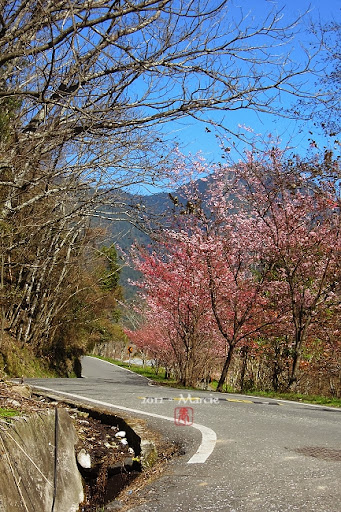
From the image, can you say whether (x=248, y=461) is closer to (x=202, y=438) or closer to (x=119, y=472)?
(x=202, y=438)

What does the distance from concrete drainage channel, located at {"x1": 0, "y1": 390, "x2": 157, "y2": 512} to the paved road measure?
46cm

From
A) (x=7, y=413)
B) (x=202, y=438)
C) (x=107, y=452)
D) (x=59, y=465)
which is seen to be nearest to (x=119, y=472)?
(x=107, y=452)

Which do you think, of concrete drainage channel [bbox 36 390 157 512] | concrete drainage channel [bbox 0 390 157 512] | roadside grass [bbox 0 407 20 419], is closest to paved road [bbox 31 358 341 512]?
concrete drainage channel [bbox 36 390 157 512]

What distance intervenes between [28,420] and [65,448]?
63 centimetres

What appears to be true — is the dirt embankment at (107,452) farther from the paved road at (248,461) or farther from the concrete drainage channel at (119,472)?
the paved road at (248,461)

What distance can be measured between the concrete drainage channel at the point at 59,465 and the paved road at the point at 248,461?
1.49 ft

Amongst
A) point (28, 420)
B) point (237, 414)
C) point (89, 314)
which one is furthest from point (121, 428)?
point (89, 314)

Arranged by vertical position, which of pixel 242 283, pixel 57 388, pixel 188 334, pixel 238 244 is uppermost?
pixel 238 244

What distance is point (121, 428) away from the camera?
599 centimetres

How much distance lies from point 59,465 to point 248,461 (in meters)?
1.41

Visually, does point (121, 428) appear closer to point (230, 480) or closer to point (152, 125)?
point (230, 480)

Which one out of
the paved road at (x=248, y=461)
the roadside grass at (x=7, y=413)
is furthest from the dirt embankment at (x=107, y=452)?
the paved road at (x=248, y=461)

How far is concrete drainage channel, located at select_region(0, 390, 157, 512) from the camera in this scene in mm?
3068

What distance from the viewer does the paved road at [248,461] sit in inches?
117
